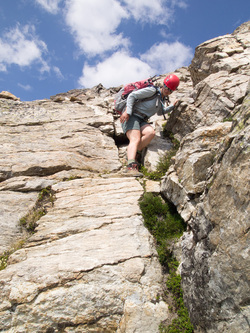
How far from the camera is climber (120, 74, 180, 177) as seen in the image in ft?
34.8

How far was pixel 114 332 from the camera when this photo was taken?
4.78 metres

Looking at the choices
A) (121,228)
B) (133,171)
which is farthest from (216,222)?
(133,171)

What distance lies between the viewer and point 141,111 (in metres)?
11.1

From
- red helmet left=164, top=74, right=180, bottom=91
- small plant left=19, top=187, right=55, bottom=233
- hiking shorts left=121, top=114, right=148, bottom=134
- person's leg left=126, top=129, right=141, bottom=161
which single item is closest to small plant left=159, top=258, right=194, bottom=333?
small plant left=19, top=187, right=55, bottom=233

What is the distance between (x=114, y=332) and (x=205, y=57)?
14007 millimetres

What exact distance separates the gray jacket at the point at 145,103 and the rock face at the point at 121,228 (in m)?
1.08

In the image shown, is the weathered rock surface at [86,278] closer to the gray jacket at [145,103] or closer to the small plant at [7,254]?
the small plant at [7,254]

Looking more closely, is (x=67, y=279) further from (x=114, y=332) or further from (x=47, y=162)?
(x=47, y=162)

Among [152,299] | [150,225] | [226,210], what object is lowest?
[152,299]

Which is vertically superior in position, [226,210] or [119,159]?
[119,159]

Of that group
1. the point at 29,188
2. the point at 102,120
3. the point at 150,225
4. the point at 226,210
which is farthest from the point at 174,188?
the point at 102,120

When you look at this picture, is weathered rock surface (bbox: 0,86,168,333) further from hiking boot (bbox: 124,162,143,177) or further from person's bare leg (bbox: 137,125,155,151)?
person's bare leg (bbox: 137,125,155,151)

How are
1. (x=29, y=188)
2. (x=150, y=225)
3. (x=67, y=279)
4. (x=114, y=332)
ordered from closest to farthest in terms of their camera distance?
(x=114, y=332) → (x=67, y=279) → (x=150, y=225) → (x=29, y=188)

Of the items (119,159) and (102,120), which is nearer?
(119,159)
